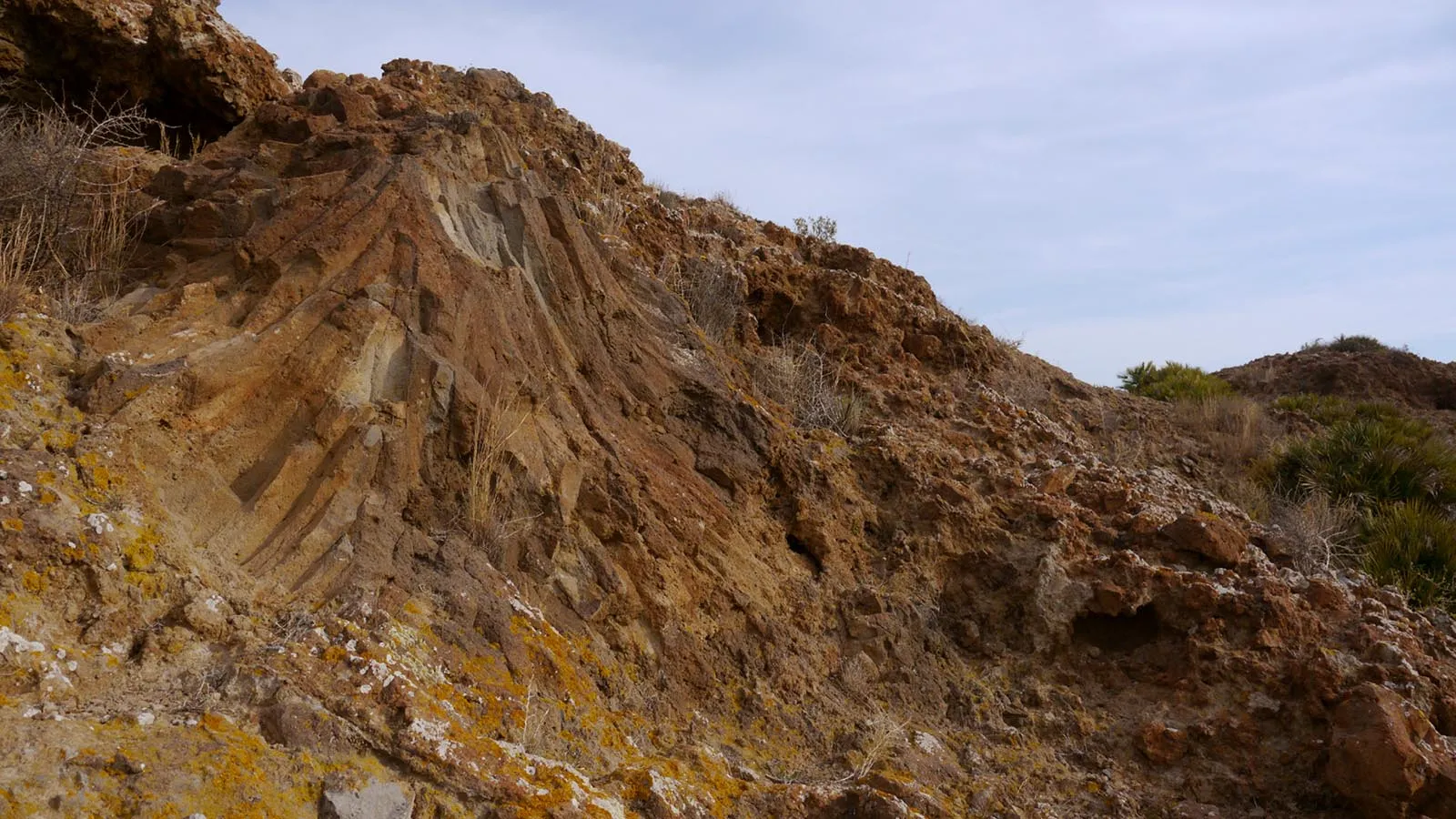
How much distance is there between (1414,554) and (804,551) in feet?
15.3

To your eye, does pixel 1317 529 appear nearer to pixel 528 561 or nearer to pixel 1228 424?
pixel 1228 424

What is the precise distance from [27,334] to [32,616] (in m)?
1.37

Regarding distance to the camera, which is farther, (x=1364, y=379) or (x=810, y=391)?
(x=1364, y=379)

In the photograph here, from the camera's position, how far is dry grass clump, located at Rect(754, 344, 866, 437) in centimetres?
632

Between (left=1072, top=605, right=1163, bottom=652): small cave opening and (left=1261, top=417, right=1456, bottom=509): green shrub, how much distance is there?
13.1 ft

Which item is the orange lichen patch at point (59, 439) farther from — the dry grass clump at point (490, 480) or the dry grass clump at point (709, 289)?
the dry grass clump at point (709, 289)

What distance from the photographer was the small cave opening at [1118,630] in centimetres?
521

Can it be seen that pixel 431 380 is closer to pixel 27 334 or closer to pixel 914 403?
pixel 27 334

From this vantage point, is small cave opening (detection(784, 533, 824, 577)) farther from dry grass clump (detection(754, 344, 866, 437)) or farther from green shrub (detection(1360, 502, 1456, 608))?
green shrub (detection(1360, 502, 1456, 608))

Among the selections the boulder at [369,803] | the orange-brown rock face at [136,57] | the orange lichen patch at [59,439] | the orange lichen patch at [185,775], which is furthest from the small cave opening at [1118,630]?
the orange-brown rock face at [136,57]

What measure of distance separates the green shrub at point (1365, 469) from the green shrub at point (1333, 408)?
1701mm

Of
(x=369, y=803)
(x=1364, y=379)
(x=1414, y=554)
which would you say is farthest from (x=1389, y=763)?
(x=1364, y=379)

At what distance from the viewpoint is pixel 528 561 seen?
4027mm

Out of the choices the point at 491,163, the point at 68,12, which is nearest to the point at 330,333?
the point at 491,163
